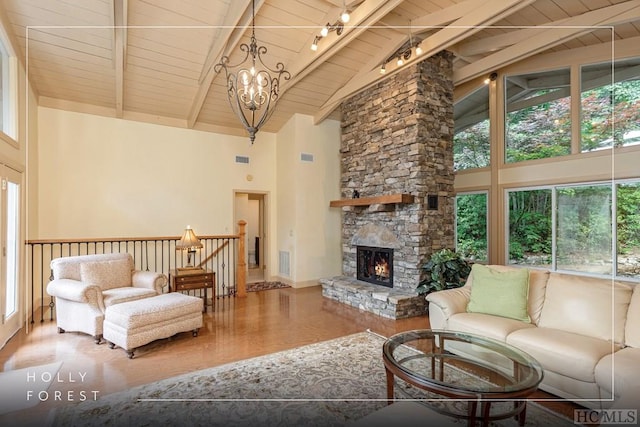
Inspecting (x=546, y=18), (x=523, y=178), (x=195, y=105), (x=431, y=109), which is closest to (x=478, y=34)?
(x=546, y=18)

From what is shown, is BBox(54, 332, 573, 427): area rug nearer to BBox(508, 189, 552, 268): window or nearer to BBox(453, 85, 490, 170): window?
BBox(508, 189, 552, 268): window

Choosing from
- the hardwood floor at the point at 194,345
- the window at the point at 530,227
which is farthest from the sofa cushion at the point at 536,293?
the window at the point at 530,227

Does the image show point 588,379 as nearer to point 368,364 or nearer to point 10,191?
point 368,364

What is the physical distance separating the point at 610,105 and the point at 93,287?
7529mm

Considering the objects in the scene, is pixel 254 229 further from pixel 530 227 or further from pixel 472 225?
pixel 530 227

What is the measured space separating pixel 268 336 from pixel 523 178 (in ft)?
16.8

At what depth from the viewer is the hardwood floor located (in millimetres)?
2814

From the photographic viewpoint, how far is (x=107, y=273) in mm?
4223

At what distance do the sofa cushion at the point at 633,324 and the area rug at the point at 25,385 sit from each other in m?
4.62

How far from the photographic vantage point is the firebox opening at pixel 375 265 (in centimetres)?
549

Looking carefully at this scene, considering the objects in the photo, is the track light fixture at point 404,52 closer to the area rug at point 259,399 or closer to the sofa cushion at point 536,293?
the sofa cushion at point 536,293

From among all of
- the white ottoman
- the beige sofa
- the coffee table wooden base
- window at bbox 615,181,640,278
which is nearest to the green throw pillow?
the beige sofa

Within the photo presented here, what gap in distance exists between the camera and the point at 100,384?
273 centimetres

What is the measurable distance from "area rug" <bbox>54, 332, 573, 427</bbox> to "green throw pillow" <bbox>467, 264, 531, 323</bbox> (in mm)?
895
